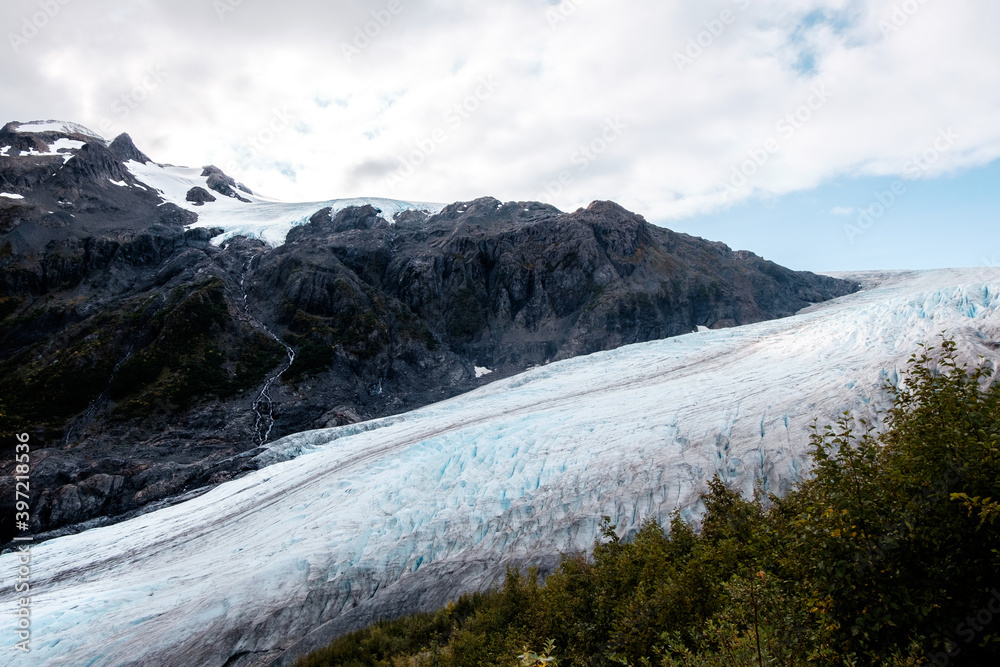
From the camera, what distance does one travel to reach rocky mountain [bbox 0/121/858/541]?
44031 mm

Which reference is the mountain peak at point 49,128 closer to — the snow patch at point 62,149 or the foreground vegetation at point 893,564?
the snow patch at point 62,149

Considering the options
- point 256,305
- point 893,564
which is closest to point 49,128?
point 256,305

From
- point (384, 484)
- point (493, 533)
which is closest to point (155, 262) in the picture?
point (384, 484)

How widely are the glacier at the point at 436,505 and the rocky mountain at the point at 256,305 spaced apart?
36.0ft

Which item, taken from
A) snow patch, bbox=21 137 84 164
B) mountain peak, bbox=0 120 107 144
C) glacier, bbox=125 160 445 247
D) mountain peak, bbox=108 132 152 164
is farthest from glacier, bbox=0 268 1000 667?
mountain peak, bbox=108 132 152 164

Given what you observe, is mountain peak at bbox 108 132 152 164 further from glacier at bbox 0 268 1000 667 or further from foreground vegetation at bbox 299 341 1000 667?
foreground vegetation at bbox 299 341 1000 667

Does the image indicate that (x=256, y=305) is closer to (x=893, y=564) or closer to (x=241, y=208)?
(x=241, y=208)

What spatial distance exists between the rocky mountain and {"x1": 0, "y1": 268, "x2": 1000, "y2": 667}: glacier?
1099cm

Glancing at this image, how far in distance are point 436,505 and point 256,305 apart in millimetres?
51980

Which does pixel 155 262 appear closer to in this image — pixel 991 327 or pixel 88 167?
pixel 88 167

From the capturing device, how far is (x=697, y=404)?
26.1m

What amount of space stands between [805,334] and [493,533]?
2563 centimetres

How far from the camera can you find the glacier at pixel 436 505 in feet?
60.2

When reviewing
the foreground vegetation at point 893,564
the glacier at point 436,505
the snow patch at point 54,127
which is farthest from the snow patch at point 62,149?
the foreground vegetation at point 893,564
